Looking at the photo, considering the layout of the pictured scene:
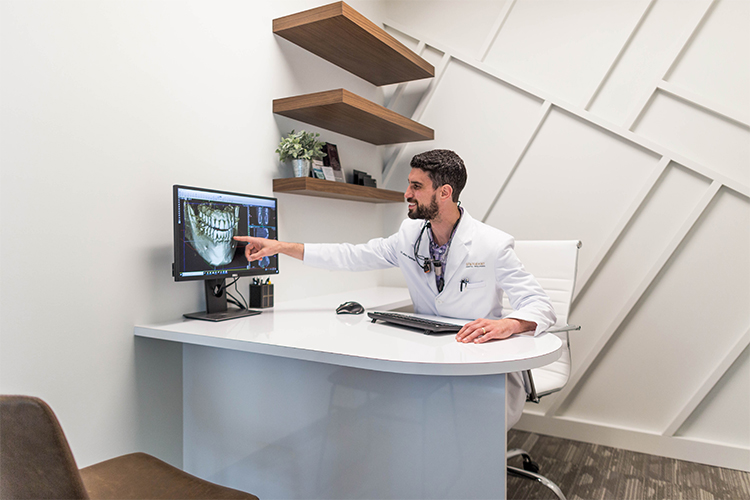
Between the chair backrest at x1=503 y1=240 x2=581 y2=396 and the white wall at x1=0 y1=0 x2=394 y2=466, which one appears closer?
the white wall at x1=0 y1=0 x2=394 y2=466

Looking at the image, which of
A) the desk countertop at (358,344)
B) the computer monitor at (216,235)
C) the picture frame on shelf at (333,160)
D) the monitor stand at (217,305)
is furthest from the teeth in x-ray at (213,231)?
the picture frame on shelf at (333,160)

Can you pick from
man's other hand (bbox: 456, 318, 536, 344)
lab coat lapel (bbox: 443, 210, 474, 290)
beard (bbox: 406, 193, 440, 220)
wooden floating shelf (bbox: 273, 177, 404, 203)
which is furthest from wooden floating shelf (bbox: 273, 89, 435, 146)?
man's other hand (bbox: 456, 318, 536, 344)

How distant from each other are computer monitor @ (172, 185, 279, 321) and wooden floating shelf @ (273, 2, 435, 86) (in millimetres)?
962

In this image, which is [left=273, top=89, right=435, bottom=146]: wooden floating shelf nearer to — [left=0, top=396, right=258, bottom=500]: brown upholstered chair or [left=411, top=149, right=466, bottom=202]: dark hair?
[left=411, top=149, right=466, bottom=202]: dark hair

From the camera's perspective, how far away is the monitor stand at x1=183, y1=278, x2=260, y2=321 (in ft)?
6.13

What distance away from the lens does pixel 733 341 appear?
2502mm

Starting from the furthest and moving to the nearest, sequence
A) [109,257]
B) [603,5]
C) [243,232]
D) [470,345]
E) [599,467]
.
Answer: [603,5] → [599,467] → [243,232] → [109,257] → [470,345]

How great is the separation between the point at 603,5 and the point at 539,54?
43cm

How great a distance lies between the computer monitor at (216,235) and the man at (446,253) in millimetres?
68

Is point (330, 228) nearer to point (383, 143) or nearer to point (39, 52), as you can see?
point (383, 143)

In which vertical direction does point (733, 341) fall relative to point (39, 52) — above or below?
below

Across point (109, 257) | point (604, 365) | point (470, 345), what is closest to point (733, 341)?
point (604, 365)

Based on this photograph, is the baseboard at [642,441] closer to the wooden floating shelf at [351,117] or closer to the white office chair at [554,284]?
the white office chair at [554,284]

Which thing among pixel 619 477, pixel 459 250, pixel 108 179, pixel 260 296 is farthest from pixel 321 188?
pixel 619 477
